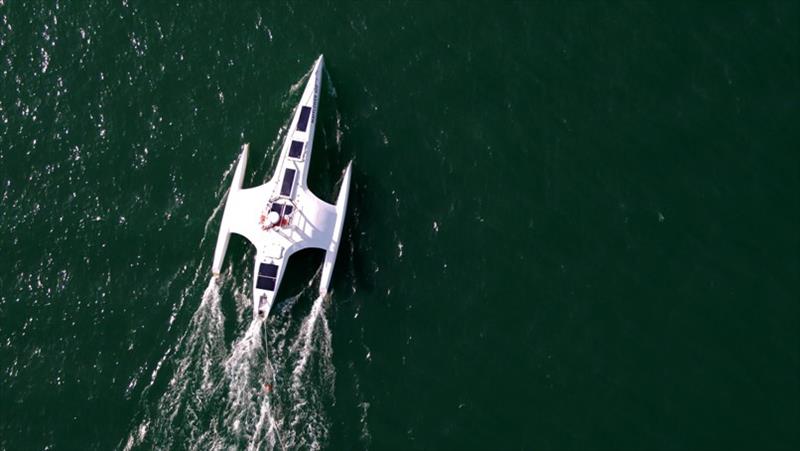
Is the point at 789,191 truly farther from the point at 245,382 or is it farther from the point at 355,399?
the point at 245,382

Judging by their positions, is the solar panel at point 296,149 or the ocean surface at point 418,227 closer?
the ocean surface at point 418,227

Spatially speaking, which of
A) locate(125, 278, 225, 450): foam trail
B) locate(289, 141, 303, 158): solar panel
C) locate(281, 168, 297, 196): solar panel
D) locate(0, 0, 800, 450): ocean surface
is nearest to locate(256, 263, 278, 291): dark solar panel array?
locate(0, 0, 800, 450): ocean surface

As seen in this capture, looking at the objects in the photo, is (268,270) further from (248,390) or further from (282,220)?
(248,390)

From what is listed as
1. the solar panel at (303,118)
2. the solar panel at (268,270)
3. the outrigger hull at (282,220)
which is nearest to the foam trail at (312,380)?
the outrigger hull at (282,220)

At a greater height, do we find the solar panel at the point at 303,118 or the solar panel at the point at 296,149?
the solar panel at the point at 303,118

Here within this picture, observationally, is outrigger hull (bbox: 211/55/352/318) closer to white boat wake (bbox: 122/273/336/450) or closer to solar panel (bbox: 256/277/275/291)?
solar panel (bbox: 256/277/275/291)

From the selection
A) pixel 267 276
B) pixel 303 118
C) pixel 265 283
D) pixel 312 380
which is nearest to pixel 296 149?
pixel 303 118

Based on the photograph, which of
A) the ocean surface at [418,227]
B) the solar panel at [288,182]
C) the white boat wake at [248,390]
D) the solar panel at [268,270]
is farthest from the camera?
the solar panel at [288,182]

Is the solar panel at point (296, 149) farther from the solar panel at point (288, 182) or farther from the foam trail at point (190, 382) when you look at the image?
the foam trail at point (190, 382)

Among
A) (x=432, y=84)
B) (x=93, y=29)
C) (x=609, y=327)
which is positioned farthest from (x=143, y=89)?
(x=609, y=327)
